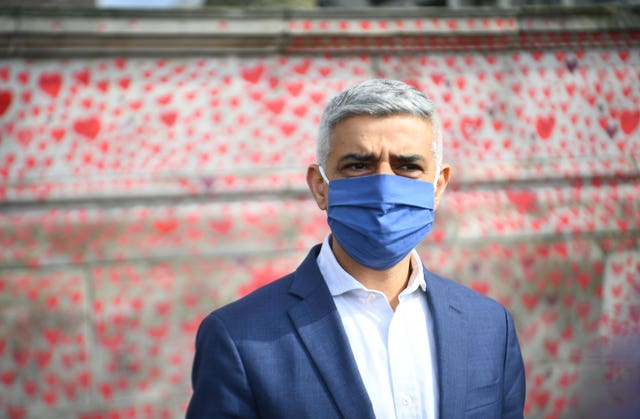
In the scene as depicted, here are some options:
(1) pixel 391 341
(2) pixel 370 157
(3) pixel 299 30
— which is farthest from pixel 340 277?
(3) pixel 299 30

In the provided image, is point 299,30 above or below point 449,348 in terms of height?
above

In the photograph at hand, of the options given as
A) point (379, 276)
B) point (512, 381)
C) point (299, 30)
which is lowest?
point (512, 381)

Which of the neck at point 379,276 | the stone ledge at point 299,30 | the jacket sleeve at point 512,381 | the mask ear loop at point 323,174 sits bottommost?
the jacket sleeve at point 512,381

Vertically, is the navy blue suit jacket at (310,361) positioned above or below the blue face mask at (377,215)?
below

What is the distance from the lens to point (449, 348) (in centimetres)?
168

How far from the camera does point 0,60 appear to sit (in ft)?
11.2

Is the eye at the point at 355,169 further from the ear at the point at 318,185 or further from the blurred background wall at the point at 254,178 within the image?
the blurred background wall at the point at 254,178

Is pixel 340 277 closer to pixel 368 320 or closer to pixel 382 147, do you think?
pixel 368 320

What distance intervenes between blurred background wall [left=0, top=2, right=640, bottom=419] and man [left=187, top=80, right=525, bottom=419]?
1883mm

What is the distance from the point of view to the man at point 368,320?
5.22 feet

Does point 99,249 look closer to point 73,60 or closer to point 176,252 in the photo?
point 176,252

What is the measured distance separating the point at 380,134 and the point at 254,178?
2.07 metres

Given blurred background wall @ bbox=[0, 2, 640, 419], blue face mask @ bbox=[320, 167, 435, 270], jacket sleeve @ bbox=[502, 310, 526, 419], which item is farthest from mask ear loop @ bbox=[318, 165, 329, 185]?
blurred background wall @ bbox=[0, 2, 640, 419]

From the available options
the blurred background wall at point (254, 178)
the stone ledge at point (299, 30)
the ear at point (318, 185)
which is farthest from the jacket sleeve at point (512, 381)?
the stone ledge at point (299, 30)
